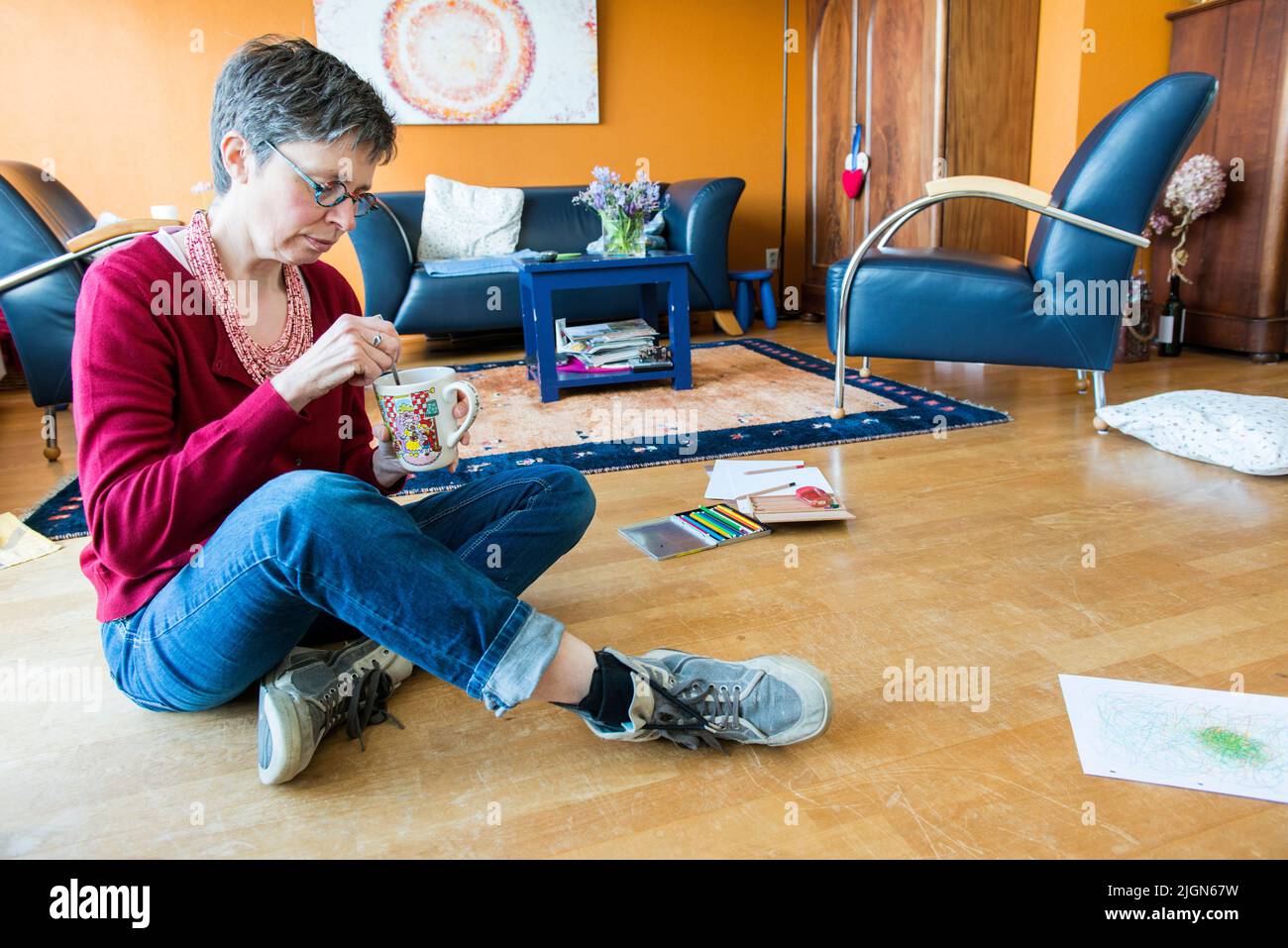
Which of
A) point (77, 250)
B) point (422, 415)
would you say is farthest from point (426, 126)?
point (422, 415)

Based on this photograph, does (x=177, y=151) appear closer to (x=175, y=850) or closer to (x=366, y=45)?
(x=366, y=45)

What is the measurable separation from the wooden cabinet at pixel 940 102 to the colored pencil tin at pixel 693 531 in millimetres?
2600

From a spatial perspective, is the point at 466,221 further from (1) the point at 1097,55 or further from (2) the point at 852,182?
(1) the point at 1097,55

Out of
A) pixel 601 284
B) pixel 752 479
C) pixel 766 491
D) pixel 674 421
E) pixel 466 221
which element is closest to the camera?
pixel 766 491

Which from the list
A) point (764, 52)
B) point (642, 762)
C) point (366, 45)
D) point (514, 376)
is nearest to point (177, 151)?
point (366, 45)

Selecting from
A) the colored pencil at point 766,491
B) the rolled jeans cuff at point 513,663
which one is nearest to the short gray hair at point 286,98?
the rolled jeans cuff at point 513,663

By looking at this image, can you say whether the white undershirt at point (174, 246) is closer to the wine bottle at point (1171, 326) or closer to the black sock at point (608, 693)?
the black sock at point (608, 693)

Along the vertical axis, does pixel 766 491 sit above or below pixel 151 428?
below

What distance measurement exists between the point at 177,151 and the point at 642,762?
4.52 m

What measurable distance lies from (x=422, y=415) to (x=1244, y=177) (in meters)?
3.64

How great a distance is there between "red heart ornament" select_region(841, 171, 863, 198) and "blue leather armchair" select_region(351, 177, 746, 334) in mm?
627

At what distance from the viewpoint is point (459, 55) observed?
4.75 m

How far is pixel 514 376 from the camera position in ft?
12.3

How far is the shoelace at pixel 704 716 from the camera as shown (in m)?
1.10
